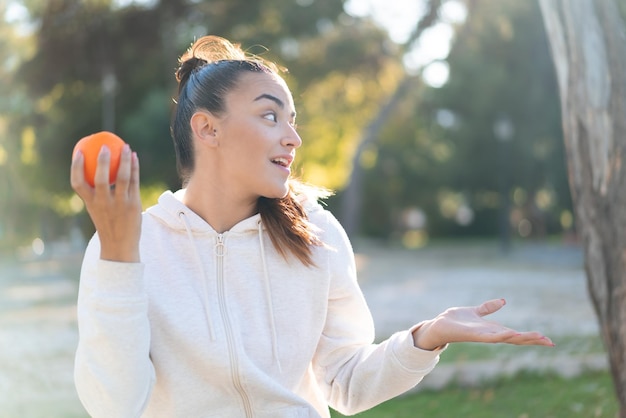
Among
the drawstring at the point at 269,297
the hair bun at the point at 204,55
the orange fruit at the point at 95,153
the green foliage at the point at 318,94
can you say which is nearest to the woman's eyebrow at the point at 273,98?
the hair bun at the point at 204,55

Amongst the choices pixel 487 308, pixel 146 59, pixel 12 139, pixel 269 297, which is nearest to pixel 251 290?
pixel 269 297

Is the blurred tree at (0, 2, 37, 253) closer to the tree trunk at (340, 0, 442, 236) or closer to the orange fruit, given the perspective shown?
the tree trunk at (340, 0, 442, 236)

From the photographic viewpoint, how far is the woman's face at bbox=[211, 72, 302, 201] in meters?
2.52

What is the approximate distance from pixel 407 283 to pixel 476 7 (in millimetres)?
9975

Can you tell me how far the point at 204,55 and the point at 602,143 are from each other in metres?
2.37

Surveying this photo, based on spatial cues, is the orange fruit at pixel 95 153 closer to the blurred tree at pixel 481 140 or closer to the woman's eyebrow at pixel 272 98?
the woman's eyebrow at pixel 272 98

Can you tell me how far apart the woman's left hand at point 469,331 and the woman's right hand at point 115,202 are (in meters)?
0.81

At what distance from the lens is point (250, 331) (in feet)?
8.34

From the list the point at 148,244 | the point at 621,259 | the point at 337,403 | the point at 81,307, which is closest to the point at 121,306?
the point at 81,307

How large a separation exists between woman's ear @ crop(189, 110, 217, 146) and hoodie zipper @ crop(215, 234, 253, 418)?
27 centimetres

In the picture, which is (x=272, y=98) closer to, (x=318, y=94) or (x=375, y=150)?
(x=318, y=94)

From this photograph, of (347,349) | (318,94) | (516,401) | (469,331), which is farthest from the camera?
(318,94)

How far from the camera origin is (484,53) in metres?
29.4

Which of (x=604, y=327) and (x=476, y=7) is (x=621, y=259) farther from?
(x=476, y=7)
